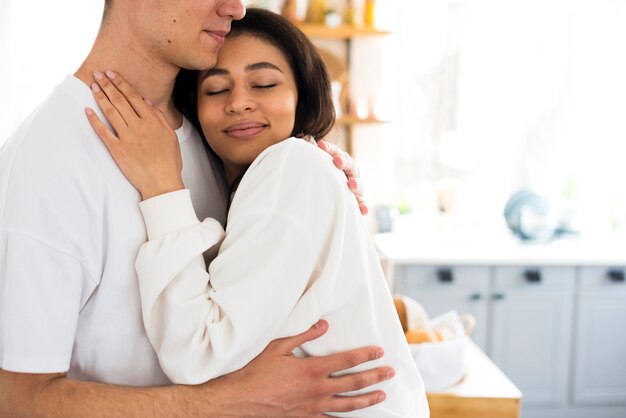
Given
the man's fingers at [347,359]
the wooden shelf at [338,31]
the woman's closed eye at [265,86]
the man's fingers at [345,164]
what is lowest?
the man's fingers at [347,359]

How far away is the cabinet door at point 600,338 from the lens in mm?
3301

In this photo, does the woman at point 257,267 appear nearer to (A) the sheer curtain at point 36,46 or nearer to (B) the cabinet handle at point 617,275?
(A) the sheer curtain at point 36,46

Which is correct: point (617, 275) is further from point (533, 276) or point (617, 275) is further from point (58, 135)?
point (58, 135)

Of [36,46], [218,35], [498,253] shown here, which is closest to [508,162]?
[498,253]

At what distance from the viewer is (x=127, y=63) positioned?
3.92 feet

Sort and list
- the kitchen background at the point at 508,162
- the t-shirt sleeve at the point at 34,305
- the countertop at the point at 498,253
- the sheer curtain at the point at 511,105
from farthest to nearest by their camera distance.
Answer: the sheer curtain at the point at 511,105, the kitchen background at the point at 508,162, the countertop at the point at 498,253, the t-shirt sleeve at the point at 34,305

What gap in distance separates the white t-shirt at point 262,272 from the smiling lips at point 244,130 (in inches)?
6.8

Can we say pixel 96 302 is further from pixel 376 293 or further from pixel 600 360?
→ pixel 600 360

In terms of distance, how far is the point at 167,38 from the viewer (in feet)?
3.85

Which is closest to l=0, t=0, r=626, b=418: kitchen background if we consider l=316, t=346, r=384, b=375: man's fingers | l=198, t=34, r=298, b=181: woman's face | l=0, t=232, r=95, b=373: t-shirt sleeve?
l=198, t=34, r=298, b=181: woman's face

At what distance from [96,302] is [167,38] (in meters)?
0.49

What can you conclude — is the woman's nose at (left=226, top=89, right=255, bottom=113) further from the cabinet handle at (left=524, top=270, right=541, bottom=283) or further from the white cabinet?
the cabinet handle at (left=524, top=270, right=541, bottom=283)

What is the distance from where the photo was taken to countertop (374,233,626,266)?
3.16m

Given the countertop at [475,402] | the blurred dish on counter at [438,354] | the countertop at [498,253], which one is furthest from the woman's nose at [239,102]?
the countertop at [498,253]
